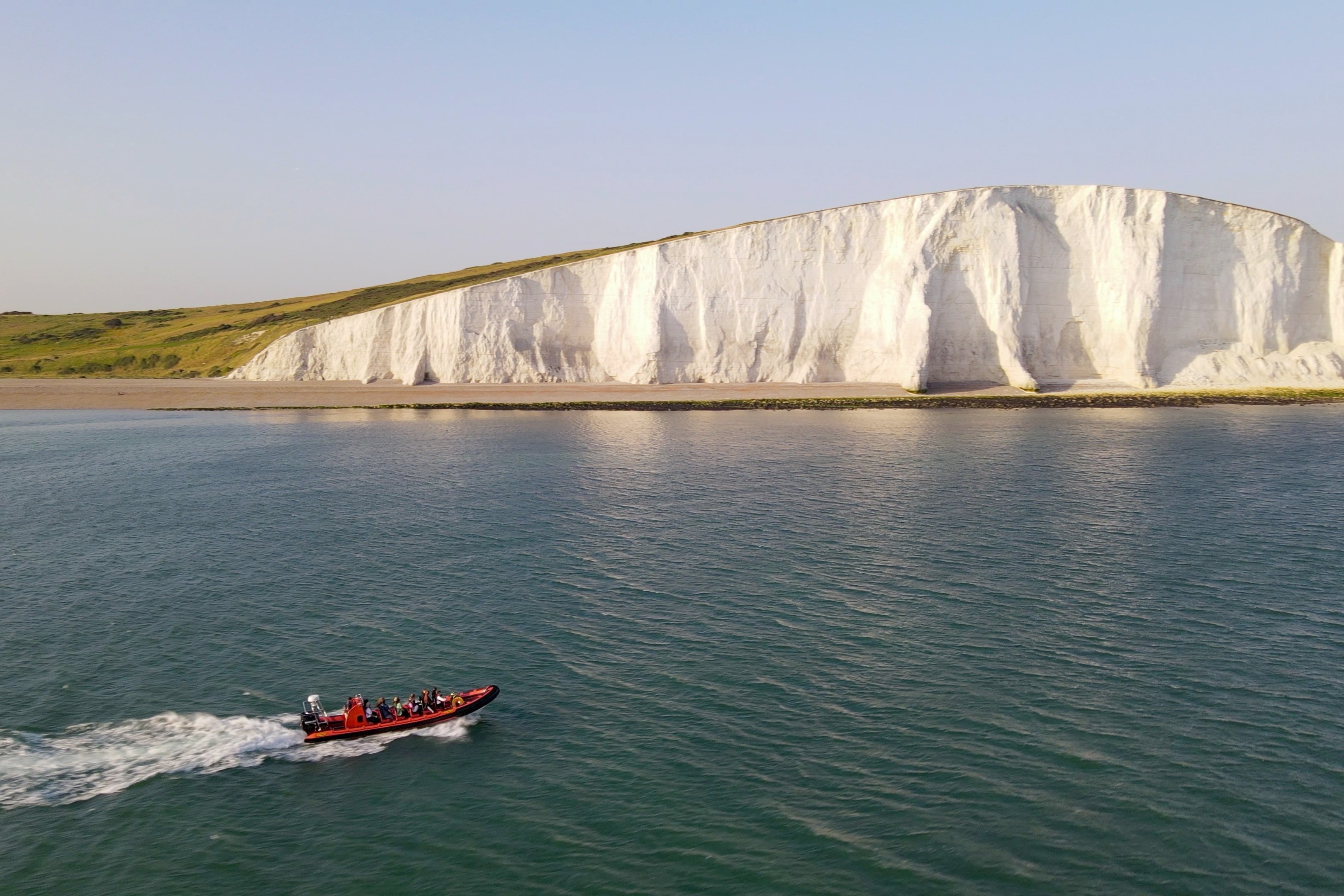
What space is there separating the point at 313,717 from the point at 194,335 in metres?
108

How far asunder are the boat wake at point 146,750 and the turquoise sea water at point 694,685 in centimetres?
8

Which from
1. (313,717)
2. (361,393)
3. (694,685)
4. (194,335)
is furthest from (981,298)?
(194,335)

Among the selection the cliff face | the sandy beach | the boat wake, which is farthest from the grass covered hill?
the boat wake

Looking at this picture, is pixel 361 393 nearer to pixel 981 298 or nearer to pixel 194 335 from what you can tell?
pixel 194 335

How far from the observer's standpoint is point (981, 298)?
3022 inches

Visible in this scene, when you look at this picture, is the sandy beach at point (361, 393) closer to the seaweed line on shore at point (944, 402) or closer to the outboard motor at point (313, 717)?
the seaweed line on shore at point (944, 402)

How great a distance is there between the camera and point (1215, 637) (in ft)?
74.6

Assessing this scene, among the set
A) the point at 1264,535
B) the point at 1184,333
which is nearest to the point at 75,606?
the point at 1264,535

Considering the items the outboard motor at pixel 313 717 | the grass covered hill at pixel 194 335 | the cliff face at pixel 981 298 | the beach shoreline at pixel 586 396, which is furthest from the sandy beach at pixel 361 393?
the outboard motor at pixel 313 717

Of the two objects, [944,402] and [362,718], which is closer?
[362,718]

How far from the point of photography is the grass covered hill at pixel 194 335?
101000 mm

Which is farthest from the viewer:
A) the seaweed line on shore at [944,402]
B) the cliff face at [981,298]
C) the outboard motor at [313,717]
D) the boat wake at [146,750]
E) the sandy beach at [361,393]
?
the sandy beach at [361,393]

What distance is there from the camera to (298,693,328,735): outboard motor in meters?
18.9

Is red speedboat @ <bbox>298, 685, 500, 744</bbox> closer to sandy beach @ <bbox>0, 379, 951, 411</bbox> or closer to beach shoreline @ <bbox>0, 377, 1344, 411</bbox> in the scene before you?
beach shoreline @ <bbox>0, 377, 1344, 411</bbox>
